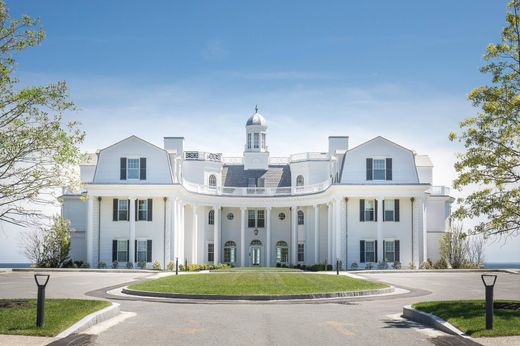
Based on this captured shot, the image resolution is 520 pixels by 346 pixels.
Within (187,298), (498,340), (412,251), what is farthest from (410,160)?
(498,340)

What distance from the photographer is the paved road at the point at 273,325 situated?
583 inches

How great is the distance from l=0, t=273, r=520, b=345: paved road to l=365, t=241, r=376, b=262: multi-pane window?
89.5ft

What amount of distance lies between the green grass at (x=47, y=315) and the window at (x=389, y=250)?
36.7 metres

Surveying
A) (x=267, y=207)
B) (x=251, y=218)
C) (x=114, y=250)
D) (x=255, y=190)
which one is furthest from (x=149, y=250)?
(x=251, y=218)

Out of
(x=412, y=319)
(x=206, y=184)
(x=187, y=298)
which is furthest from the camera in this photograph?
(x=206, y=184)

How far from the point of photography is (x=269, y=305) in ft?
76.1

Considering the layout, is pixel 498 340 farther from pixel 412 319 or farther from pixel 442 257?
pixel 442 257

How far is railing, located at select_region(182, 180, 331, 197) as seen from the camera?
59.9m

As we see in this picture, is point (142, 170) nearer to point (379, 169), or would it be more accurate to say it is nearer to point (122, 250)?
point (122, 250)

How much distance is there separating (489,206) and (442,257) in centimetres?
3464

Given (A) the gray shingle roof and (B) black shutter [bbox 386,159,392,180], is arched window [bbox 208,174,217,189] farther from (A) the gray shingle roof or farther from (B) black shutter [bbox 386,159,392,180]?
(B) black shutter [bbox 386,159,392,180]

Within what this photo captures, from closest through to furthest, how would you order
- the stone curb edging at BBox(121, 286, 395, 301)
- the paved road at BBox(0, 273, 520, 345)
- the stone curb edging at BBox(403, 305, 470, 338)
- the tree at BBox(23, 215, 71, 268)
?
the paved road at BBox(0, 273, 520, 345), the stone curb edging at BBox(403, 305, 470, 338), the stone curb edging at BBox(121, 286, 395, 301), the tree at BBox(23, 215, 71, 268)

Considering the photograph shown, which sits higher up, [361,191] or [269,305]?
[361,191]

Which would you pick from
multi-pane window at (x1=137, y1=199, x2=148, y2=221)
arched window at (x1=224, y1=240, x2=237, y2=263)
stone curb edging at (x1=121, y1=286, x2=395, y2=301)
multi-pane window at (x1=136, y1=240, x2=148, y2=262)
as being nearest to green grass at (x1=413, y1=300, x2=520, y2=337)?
stone curb edging at (x1=121, y1=286, x2=395, y2=301)
